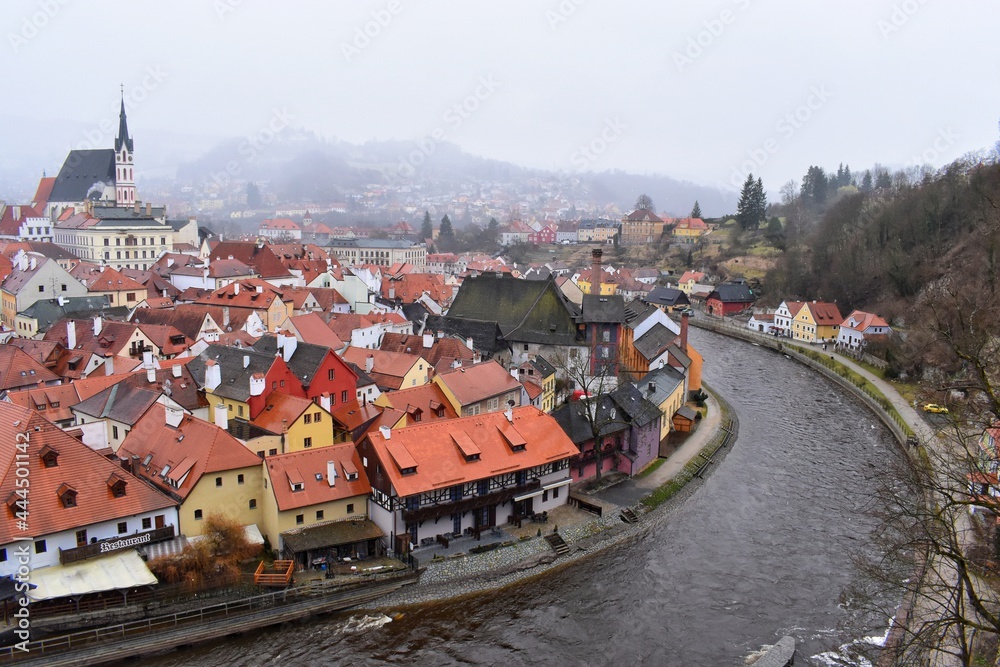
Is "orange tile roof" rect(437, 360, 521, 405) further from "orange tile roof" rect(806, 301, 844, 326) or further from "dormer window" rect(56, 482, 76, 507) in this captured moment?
"orange tile roof" rect(806, 301, 844, 326)

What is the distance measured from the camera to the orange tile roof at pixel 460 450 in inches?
1061

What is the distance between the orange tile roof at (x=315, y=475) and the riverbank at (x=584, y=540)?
3.96 m

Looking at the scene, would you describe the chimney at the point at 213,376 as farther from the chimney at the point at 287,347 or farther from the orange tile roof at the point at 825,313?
the orange tile roof at the point at 825,313

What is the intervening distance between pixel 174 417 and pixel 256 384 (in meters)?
3.72

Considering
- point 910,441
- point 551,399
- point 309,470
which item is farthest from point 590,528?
point 910,441

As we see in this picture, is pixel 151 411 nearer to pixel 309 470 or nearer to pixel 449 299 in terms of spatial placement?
pixel 309 470

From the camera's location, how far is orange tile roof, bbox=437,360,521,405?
117ft

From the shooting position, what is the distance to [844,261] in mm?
79250

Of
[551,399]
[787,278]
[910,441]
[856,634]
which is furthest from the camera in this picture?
[787,278]

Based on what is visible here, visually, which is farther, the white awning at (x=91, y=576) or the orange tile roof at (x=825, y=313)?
the orange tile roof at (x=825, y=313)

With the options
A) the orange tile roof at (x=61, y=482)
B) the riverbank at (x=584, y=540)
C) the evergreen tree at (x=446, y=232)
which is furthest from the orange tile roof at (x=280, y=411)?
the evergreen tree at (x=446, y=232)

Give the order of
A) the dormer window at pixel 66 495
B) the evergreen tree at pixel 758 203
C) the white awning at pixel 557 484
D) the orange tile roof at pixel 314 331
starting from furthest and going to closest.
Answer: the evergreen tree at pixel 758 203 → the orange tile roof at pixel 314 331 → the white awning at pixel 557 484 → the dormer window at pixel 66 495

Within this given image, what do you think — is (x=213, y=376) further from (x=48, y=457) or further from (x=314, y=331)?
(x=314, y=331)

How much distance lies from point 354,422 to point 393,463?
26.3 feet
